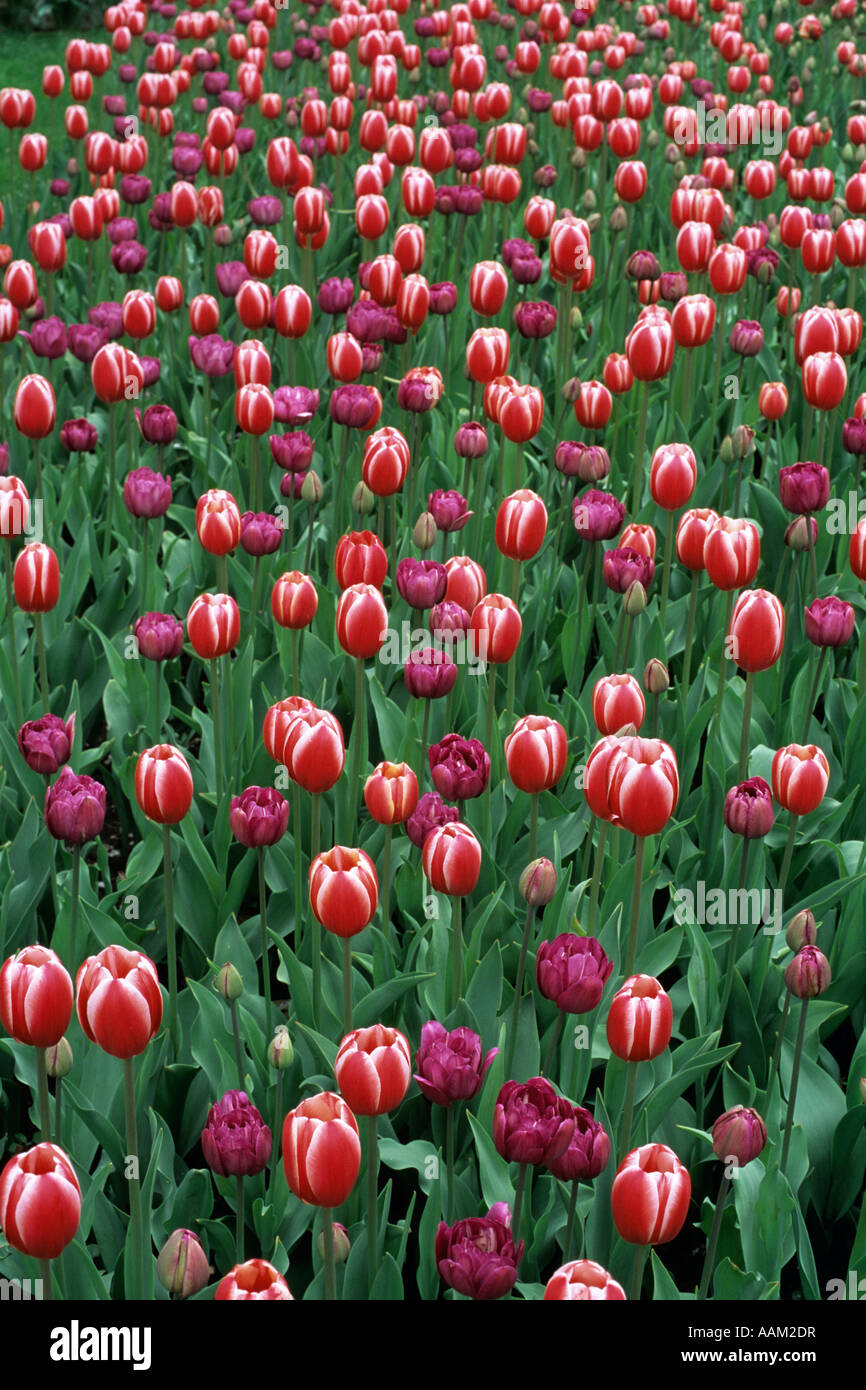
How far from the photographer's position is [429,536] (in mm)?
3135

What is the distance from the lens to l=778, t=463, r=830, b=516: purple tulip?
3107 mm

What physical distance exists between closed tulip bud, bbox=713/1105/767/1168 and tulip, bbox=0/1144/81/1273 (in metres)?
0.77

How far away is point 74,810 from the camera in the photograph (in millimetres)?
2244

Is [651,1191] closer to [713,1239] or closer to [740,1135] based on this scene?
[740,1135]

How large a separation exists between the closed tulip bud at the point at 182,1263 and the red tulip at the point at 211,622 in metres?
1.15

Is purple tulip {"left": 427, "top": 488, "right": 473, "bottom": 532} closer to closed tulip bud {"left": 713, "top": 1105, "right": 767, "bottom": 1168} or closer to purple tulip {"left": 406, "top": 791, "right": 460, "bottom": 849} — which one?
purple tulip {"left": 406, "top": 791, "right": 460, "bottom": 849}

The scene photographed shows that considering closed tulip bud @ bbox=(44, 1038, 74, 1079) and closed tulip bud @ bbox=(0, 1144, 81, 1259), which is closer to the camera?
closed tulip bud @ bbox=(0, 1144, 81, 1259)

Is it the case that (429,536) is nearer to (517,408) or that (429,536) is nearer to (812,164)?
(517,408)

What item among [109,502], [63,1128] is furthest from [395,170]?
[63,1128]

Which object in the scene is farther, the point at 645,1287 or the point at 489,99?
the point at 489,99

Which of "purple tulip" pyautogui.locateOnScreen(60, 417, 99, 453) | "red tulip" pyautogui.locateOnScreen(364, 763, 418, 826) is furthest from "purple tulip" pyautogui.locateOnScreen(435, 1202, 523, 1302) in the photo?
"purple tulip" pyautogui.locateOnScreen(60, 417, 99, 453)

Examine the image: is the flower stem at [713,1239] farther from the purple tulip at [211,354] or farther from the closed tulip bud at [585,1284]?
the purple tulip at [211,354]
